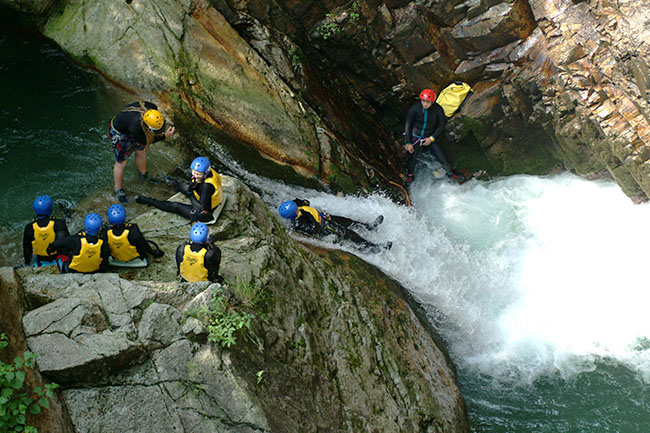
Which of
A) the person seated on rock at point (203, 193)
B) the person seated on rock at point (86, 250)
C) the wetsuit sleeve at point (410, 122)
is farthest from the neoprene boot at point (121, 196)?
the wetsuit sleeve at point (410, 122)

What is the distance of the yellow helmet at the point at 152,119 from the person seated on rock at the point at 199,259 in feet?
8.03

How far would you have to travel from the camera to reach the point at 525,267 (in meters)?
9.52

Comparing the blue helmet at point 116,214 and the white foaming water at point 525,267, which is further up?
the white foaming water at point 525,267

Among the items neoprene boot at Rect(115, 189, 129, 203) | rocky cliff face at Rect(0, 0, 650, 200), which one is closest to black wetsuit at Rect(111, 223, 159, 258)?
neoprene boot at Rect(115, 189, 129, 203)

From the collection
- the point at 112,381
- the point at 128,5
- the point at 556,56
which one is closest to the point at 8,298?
the point at 112,381

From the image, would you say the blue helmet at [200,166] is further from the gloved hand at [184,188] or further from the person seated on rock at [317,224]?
the person seated on rock at [317,224]

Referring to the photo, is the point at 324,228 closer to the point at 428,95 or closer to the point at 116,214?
the point at 428,95

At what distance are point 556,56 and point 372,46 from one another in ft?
11.8

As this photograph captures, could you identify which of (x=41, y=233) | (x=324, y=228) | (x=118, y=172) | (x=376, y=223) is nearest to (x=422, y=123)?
(x=376, y=223)

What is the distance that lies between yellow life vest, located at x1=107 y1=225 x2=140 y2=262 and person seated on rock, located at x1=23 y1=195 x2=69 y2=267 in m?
0.72

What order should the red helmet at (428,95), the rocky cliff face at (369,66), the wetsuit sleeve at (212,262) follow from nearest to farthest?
the wetsuit sleeve at (212,262) < the rocky cliff face at (369,66) < the red helmet at (428,95)

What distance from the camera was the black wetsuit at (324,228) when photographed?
8289 mm

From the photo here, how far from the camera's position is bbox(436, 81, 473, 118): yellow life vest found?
976cm

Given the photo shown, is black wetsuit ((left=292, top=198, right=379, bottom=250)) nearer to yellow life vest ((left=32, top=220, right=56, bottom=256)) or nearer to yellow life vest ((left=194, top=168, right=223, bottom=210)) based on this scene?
yellow life vest ((left=194, top=168, right=223, bottom=210))
